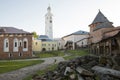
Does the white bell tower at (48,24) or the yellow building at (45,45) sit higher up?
the white bell tower at (48,24)

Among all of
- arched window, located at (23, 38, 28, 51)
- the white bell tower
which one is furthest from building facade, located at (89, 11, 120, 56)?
the white bell tower

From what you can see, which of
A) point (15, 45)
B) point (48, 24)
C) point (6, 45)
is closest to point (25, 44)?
point (15, 45)

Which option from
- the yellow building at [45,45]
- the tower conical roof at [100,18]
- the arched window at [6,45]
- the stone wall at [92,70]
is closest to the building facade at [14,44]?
the arched window at [6,45]

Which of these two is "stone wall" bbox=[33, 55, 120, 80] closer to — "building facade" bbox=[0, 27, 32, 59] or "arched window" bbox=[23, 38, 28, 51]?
"building facade" bbox=[0, 27, 32, 59]

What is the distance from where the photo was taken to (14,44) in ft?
179

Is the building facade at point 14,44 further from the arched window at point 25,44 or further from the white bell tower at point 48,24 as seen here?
the white bell tower at point 48,24

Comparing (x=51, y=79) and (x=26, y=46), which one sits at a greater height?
(x=26, y=46)

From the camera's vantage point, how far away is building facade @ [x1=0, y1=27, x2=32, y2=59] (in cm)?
5356

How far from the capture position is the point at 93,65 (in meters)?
17.7

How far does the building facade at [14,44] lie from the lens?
53.6 metres

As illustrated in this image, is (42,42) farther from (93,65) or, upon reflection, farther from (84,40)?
(93,65)

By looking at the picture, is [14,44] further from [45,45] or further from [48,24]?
[48,24]

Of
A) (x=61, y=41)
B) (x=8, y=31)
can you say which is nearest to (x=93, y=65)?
(x=8, y=31)

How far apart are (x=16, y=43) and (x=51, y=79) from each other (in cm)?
3980
